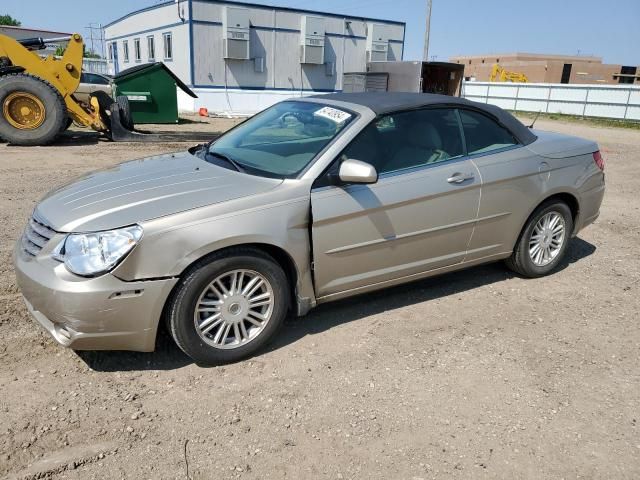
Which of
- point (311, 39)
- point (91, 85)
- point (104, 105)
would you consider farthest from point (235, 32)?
point (104, 105)

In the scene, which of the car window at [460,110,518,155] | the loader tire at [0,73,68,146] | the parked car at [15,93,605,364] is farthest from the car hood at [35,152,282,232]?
the loader tire at [0,73,68,146]

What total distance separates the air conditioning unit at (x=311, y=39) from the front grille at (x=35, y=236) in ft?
A: 78.7

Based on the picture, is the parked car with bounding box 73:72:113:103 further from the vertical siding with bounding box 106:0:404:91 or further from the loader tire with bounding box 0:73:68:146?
the loader tire with bounding box 0:73:68:146

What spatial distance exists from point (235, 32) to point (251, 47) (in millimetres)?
1257

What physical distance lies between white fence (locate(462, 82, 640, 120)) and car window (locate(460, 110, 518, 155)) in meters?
Result: 21.5

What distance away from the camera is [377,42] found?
1091 inches

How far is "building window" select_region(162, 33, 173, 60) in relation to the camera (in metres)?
24.6

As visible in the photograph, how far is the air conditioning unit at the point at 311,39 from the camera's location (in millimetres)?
25219

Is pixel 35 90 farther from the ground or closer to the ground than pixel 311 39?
closer to the ground

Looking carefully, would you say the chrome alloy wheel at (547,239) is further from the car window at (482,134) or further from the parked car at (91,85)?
the parked car at (91,85)

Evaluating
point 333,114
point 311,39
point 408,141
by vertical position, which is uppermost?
point 311,39

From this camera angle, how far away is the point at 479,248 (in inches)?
170

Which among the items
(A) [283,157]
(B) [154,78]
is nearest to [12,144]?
(B) [154,78]

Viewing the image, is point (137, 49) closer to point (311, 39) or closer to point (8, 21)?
point (311, 39)
